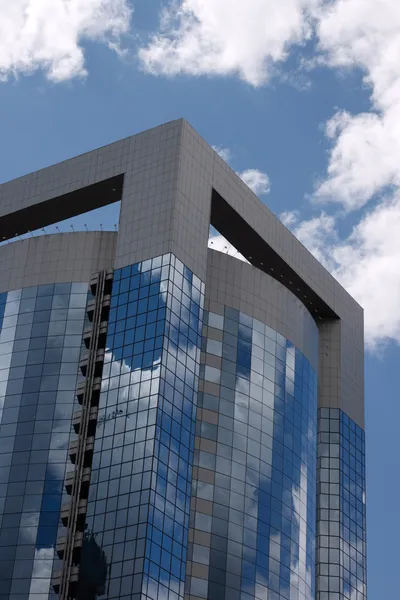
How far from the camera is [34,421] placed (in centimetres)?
11319

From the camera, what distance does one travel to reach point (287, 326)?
12794 centimetres

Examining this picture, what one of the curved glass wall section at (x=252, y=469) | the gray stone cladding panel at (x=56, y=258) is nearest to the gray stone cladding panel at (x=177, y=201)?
the gray stone cladding panel at (x=56, y=258)

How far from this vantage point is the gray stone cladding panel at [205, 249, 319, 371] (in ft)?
402

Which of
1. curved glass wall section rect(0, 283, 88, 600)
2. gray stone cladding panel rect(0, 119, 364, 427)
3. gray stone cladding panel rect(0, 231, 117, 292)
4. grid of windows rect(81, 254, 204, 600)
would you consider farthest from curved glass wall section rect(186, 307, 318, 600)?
curved glass wall section rect(0, 283, 88, 600)

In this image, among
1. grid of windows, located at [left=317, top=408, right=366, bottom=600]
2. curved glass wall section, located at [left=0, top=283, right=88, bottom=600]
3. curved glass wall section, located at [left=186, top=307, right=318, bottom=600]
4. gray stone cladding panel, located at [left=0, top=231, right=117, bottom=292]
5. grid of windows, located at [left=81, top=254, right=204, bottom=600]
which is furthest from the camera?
grid of windows, located at [left=317, top=408, right=366, bottom=600]

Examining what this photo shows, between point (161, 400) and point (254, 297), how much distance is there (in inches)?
876

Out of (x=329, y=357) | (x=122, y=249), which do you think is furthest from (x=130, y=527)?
(x=329, y=357)

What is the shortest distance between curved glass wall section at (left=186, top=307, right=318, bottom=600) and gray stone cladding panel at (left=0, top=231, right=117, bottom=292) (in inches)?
498

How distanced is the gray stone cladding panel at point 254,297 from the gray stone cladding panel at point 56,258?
11.3 metres

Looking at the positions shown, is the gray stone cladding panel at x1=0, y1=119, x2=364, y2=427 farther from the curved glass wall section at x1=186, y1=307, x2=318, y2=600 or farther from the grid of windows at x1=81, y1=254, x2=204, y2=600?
the curved glass wall section at x1=186, y1=307, x2=318, y2=600

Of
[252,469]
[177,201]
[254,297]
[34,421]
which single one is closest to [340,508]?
[252,469]

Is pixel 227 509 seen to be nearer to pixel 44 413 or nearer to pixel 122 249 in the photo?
pixel 44 413

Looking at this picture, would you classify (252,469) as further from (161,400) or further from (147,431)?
(147,431)

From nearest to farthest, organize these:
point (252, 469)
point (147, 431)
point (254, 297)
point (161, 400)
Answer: point (147, 431), point (161, 400), point (252, 469), point (254, 297)
